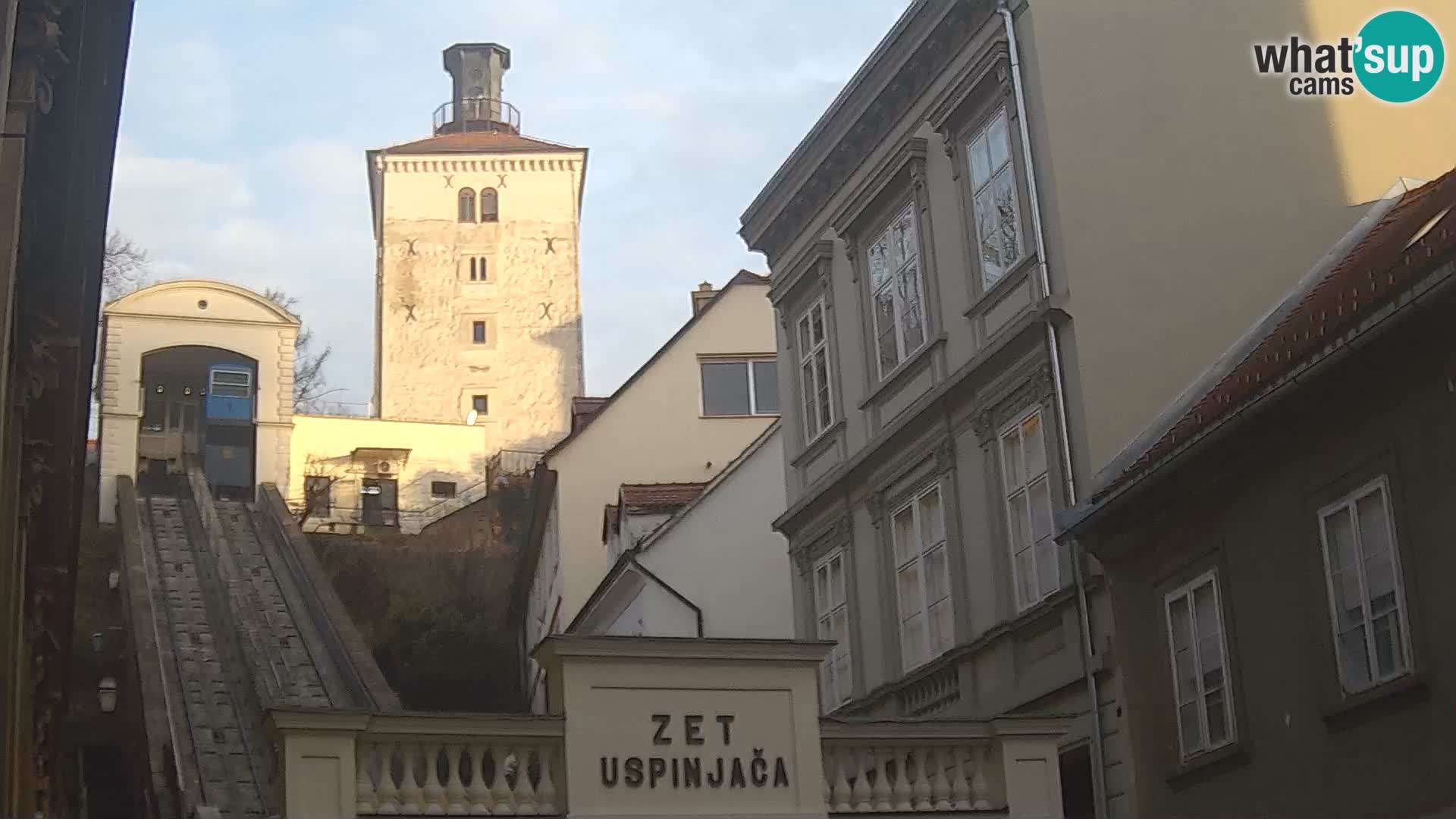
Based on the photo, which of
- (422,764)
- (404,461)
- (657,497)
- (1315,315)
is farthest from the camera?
(404,461)

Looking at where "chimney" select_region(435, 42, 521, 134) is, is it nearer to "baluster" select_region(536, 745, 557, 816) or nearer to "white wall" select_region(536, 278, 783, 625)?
"white wall" select_region(536, 278, 783, 625)

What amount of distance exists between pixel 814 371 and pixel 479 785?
41.4ft

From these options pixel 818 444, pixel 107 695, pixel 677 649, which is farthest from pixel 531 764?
pixel 107 695

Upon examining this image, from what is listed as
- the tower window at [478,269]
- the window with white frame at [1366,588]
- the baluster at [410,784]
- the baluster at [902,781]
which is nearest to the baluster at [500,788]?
the baluster at [410,784]

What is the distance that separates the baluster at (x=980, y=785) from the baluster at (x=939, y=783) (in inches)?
8.5

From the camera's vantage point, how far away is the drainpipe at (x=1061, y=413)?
58.8 ft

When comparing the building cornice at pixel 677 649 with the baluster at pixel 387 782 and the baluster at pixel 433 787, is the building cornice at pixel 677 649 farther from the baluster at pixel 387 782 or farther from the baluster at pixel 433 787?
the baluster at pixel 387 782

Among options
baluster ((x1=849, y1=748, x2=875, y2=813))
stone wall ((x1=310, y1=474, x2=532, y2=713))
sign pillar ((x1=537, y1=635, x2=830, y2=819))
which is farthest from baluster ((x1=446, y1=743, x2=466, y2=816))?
stone wall ((x1=310, y1=474, x2=532, y2=713))

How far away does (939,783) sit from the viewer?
1516 centimetres

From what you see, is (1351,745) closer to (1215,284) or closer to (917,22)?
(1215,284)

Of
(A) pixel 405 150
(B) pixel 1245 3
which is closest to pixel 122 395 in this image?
(A) pixel 405 150

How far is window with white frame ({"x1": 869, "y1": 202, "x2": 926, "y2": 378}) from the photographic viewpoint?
22.4 meters

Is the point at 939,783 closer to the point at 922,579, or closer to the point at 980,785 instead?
the point at 980,785

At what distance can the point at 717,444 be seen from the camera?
39.3m
